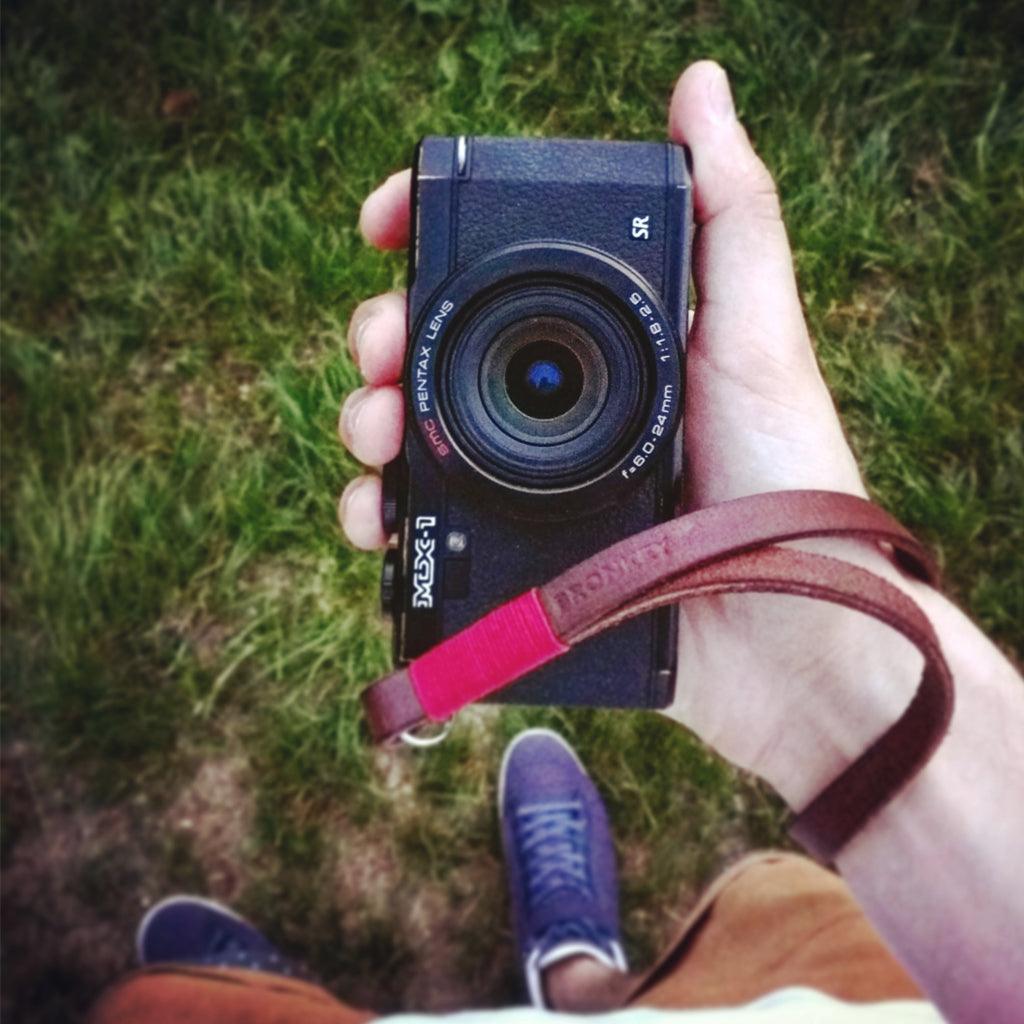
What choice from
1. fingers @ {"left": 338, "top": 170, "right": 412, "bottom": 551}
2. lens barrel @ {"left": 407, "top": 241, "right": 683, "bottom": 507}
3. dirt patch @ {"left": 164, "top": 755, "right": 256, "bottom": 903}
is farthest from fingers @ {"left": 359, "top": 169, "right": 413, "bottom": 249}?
dirt patch @ {"left": 164, "top": 755, "right": 256, "bottom": 903}

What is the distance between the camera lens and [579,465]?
4.85 feet

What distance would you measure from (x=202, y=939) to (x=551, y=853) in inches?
28.6

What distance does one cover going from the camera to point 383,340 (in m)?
1.71

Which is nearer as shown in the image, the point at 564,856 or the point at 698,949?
the point at 698,949

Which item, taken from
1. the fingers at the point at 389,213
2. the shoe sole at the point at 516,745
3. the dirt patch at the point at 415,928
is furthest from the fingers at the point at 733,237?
the dirt patch at the point at 415,928

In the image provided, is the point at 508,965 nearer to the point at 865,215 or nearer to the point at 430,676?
the point at 430,676

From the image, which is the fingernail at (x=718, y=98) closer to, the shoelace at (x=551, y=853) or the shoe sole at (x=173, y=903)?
the shoelace at (x=551, y=853)

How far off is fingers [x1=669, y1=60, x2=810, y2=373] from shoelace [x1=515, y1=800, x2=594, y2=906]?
3.47ft

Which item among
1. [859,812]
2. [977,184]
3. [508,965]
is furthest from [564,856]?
[977,184]

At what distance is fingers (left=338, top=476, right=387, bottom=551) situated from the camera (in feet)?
5.93

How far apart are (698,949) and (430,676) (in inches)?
43.4

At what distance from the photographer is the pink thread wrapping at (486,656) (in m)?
→ 1.33

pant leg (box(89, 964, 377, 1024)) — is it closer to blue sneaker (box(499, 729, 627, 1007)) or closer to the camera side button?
blue sneaker (box(499, 729, 627, 1007))

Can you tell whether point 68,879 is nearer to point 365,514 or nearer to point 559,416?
point 365,514
